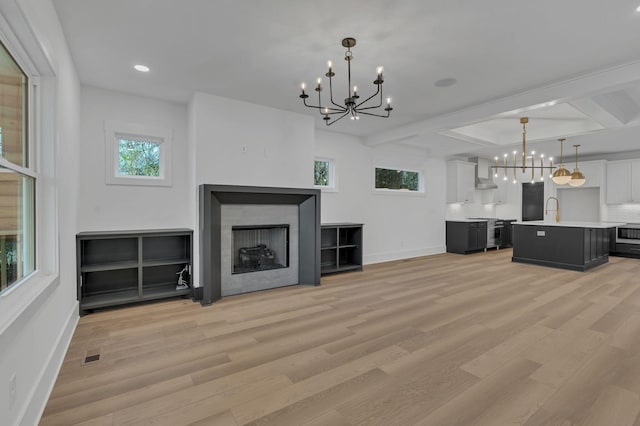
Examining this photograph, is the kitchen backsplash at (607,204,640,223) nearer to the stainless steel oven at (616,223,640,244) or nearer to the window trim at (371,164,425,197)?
the stainless steel oven at (616,223,640,244)

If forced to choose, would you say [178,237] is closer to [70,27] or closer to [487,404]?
[70,27]

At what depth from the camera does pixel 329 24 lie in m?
2.69

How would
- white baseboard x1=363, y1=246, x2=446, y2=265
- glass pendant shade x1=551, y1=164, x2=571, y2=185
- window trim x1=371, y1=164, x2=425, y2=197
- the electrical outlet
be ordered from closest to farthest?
the electrical outlet < glass pendant shade x1=551, y1=164, x2=571, y2=185 < white baseboard x1=363, y1=246, x2=446, y2=265 < window trim x1=371, y1=164, x2=425, y2=197

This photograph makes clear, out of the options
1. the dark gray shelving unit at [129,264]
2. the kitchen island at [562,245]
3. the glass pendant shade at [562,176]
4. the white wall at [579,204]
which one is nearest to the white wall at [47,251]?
the dark gray shelving unit at [129,264]

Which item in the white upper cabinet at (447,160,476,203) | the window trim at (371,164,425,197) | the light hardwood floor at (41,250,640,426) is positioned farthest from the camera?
the white upper cabinet at (447,160,476,203)

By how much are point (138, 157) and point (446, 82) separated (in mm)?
4270

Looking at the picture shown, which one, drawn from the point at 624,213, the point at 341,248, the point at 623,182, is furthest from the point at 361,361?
the point at 624,213

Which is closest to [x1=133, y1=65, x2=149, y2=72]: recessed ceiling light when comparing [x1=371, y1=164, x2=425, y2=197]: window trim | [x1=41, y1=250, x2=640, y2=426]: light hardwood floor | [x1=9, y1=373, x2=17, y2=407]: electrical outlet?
[x1=41, y1=250, x2=640, y2=426]: light hardwood floor

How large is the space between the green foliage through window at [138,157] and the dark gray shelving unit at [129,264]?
929 millimetres

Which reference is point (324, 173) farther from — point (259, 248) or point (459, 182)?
point (459, 182)

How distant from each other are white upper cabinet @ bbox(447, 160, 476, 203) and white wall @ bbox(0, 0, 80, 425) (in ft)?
27.2

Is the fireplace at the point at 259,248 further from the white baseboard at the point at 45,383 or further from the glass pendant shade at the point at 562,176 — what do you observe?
the glass pendant shade at the point at 562,176

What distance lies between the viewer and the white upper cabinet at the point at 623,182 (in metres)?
7.85

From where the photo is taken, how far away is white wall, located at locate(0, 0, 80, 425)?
1565 millimetres
